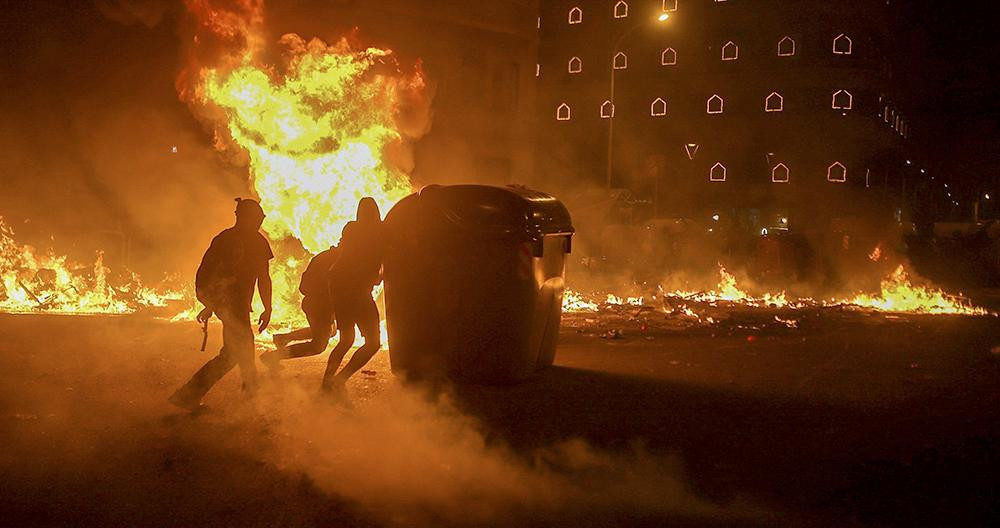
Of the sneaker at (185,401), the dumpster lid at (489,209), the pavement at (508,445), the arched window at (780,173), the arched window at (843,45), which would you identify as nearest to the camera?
the pavement at (508,445)

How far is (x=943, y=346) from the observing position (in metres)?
13.4

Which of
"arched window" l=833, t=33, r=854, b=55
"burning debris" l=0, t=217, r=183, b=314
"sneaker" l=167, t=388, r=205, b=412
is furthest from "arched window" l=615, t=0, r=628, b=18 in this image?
"sneaker" l=167, t=388, r=205, b=412

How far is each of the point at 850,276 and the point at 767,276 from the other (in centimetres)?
235

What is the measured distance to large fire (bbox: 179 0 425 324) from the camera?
12.1 metres

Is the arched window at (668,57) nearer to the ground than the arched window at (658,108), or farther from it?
farther from it

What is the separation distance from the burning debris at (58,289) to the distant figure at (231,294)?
25.9ft

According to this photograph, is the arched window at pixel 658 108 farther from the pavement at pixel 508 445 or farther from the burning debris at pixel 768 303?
the pavement at pixel 508 445

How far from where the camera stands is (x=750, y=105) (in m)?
54.5

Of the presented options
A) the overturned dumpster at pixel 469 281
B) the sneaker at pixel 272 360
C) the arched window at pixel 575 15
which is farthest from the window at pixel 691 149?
the sneaker at pixel 272 360

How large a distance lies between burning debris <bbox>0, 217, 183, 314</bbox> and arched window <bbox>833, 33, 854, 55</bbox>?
44993 mm

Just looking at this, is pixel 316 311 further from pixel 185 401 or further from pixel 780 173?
pixel 780 173

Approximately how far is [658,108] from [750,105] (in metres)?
6.07

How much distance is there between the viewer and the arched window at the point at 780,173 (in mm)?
53969

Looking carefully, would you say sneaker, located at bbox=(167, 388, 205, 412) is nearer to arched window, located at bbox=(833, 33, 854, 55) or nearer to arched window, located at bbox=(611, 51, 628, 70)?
arched window, located at bbox=(833, 33, 854, 55)
